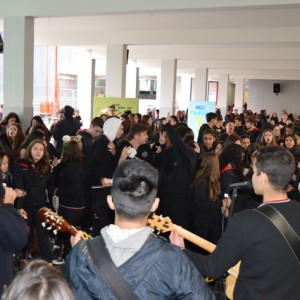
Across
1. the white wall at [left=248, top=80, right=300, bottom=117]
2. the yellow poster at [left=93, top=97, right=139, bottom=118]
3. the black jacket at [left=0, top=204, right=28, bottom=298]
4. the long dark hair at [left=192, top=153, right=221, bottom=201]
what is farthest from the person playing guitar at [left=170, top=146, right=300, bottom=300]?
the white wall at [left=248, top=80, right=300, bottom=117]

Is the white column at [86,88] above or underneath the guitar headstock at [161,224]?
above

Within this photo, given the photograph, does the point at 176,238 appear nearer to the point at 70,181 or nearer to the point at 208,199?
the point at 208,199

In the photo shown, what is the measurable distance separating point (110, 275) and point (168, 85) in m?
16.0

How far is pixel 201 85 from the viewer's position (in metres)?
21.0

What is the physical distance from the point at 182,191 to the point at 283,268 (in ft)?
10.8

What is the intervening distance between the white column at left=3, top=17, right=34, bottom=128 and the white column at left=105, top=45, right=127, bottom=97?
4364 millimetres

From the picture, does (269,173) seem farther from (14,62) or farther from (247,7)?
(14,62)

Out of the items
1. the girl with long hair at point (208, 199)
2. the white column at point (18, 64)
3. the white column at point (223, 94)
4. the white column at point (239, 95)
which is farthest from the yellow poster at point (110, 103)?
the white column at point (239, 95)

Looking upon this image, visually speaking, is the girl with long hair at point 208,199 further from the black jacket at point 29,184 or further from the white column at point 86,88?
the white column at point 86,88

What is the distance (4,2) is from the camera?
8.55m

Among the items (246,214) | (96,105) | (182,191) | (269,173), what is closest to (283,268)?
(246,214)

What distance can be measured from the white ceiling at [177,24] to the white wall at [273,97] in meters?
17.0

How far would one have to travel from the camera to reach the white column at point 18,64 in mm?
8523

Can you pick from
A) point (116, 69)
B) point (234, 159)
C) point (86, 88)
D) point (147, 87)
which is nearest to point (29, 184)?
point (234, 159)
